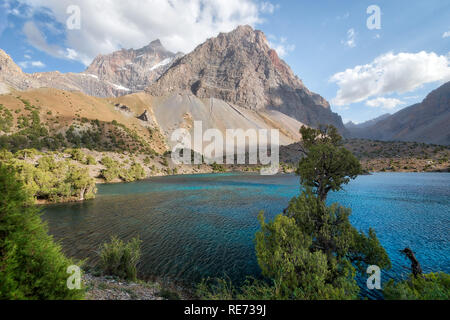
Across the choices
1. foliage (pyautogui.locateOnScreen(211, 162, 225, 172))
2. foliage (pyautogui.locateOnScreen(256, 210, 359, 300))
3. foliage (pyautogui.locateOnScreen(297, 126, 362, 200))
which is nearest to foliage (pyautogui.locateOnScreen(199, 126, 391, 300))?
foliage (pyautogui.locateOnScreen(256, 210, 359, 300))

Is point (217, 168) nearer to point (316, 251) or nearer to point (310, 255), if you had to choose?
point (316, 251)

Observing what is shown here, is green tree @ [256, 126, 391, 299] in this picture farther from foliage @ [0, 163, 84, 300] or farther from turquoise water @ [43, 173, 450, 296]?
foliage @ [0, 163, 84, 300]

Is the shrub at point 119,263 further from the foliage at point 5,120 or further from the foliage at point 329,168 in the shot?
the foliage at point 5,120

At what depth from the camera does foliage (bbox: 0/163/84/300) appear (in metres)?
4.23

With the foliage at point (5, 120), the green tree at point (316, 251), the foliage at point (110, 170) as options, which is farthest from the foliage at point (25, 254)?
the foliage at point (5, 120)

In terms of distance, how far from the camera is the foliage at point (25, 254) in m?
4.23

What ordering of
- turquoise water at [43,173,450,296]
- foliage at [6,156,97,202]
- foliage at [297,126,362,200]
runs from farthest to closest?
foliage at [6,156,97,202] → foliage at [297,126,362,200] → turquoise water at [43,173,450,296]

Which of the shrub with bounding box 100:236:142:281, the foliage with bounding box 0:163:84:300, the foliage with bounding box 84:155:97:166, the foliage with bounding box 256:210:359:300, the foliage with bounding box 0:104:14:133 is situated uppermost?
the foliage with bounding box 0:104:14:133

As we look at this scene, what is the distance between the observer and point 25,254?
15.0 ft

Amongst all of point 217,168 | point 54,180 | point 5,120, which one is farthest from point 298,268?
point 217,168

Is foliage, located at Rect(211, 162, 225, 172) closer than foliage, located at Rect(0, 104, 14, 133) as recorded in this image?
No
